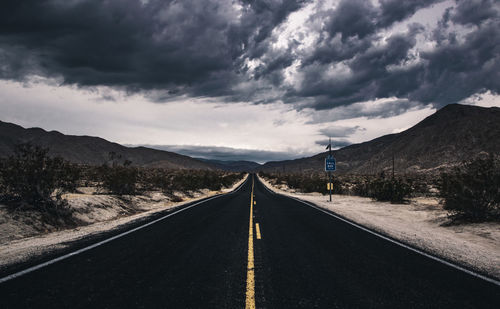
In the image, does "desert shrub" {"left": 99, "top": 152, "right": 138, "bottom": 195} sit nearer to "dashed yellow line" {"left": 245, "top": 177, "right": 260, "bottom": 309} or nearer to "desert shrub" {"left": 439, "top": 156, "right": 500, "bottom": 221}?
"dashed yellow line" {"left": 245, "top": 177, "right": 260, "bottom": 309}

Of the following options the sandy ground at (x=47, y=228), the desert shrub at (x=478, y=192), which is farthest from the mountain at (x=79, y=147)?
the desert shrub at (x=478, y=192)

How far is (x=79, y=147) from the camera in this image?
5157 inches

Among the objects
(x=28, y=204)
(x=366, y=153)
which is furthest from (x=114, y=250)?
(x=366, y=153)

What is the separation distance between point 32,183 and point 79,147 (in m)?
143

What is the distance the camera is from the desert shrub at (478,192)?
35.1 feet

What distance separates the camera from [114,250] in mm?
6141

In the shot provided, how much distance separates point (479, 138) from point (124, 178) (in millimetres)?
93801

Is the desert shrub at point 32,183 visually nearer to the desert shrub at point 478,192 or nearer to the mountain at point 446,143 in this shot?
the desert shrub at point 478,192

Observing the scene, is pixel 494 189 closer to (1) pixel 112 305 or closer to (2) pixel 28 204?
(1) pixel 112 305

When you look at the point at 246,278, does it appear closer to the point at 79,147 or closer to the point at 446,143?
the point at 446,143

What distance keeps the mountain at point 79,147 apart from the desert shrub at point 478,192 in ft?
432

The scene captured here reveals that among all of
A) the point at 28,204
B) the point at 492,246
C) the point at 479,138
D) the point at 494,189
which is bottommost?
the point at 492,246

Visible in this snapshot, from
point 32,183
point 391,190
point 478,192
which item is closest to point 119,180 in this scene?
point 32,183

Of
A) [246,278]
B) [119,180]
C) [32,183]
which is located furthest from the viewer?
[119,180]
